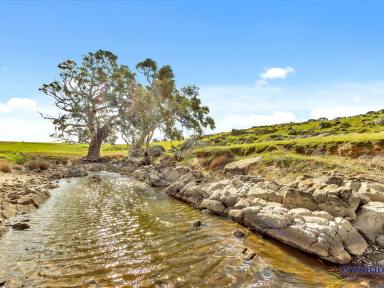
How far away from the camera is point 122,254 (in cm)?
988

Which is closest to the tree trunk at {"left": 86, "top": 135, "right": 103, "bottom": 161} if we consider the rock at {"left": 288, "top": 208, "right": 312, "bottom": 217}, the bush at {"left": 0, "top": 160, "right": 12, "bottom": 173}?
the bush at {"left": 0, "top": 160, "right": 12, "bottom": 173}

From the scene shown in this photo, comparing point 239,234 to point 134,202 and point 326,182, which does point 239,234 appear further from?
point 134,202

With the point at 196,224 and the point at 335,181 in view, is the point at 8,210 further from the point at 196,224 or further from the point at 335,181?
the point at 335,181

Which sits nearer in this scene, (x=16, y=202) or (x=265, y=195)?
(x=265, y=195)

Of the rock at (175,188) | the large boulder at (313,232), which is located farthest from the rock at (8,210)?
the large boulder at (313,232)

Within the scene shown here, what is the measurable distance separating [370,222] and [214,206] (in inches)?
333

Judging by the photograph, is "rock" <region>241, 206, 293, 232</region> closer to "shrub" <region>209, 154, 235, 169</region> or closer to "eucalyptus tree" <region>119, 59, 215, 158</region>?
"shrub" <region>209, 154, 235, 169</region>

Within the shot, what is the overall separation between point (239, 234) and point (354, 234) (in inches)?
181

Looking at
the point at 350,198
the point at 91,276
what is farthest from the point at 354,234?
the point at 91,276

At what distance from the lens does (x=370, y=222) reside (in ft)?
34.6

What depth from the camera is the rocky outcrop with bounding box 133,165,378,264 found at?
9.69m

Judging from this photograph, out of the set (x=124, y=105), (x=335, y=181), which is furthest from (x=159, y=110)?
(x=335, y=181)

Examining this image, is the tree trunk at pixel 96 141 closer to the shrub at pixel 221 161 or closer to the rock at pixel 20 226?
the shrub at pixel 221 161

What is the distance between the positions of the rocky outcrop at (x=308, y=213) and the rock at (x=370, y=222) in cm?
6
